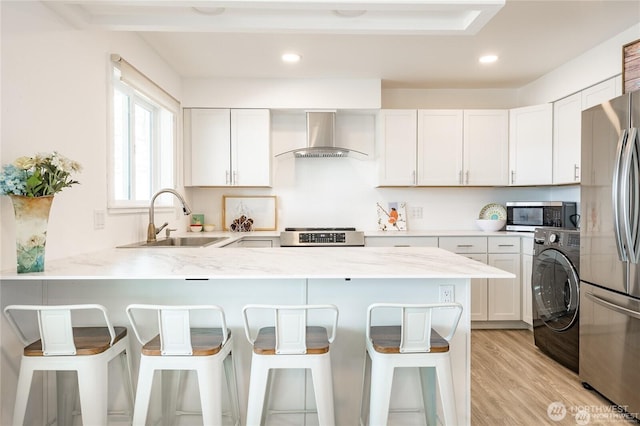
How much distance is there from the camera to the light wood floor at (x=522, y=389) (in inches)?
86.9

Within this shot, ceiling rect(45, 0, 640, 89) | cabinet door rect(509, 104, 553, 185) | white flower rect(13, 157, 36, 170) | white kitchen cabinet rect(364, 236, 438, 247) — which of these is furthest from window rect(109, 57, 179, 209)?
cabinet door rect(509, 104, 553, 185)

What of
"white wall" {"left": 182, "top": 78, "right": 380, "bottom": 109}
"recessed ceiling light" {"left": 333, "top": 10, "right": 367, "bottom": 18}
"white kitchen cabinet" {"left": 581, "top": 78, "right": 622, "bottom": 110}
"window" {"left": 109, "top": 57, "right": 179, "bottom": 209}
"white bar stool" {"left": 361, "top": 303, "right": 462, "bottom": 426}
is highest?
"white wall" {"left": 182, "top": 78, "right": 380, "bottom": 109}

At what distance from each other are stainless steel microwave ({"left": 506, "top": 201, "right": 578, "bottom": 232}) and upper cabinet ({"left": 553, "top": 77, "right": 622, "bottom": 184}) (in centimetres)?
23

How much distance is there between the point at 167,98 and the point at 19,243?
2.10 meters

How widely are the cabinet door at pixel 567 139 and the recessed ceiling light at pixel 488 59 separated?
2.47 ft

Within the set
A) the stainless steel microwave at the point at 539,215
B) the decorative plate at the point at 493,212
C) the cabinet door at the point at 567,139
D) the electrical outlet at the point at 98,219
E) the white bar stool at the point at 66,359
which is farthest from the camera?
the decorative plate at the point at 493,212

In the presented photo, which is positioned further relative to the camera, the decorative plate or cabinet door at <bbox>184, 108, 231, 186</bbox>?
the decorative plate

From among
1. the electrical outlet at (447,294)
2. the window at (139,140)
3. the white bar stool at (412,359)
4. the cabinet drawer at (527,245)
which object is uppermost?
the window at (139,140)

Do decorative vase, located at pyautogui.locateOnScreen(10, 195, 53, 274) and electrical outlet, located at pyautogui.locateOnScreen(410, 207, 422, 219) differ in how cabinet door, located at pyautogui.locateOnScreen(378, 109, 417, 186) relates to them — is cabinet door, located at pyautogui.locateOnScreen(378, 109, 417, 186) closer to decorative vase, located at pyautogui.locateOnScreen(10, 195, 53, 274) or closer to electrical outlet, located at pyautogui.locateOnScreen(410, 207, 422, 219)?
electrical outlet, located at pyautogui.locateOnScreen(410, 207, 422, 219)

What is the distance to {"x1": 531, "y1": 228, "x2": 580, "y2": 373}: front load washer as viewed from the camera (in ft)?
8.88

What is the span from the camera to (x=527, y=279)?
11.8 ft

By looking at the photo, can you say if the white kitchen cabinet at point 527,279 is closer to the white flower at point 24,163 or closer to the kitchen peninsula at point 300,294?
the kitchen peninsula at point 300,294

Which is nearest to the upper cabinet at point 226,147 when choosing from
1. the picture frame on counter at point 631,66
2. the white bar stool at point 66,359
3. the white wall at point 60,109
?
the white wall at point 60,109

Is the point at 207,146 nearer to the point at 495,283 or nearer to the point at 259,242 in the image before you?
the point at 259,242
